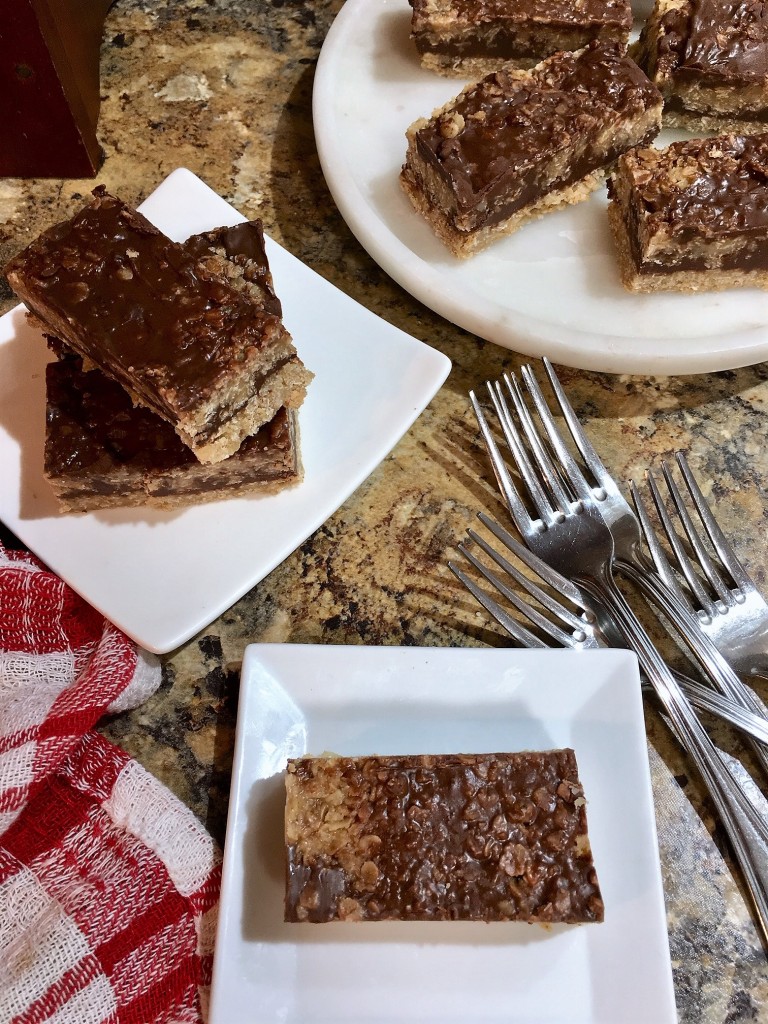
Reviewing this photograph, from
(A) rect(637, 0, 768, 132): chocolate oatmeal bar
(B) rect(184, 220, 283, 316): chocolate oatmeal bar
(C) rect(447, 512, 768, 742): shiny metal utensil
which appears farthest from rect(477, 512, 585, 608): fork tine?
(A) rect(637, 0, 768, 132): chocolate oatmeal bar

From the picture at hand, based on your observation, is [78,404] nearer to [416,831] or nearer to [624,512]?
[416,831]

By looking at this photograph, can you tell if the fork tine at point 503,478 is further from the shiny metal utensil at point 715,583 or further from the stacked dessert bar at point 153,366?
the stacked dessert bar at point 153,366

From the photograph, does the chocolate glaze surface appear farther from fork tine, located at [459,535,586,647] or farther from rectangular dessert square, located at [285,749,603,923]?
rectangular dessert square, located at [285,749,603,923]

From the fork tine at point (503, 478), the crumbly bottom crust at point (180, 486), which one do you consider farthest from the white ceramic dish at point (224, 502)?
the fork tine at point (503, 478)

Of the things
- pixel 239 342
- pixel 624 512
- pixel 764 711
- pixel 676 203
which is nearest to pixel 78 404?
pixel 239 342

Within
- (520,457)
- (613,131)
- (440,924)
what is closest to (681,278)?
(613,131)
